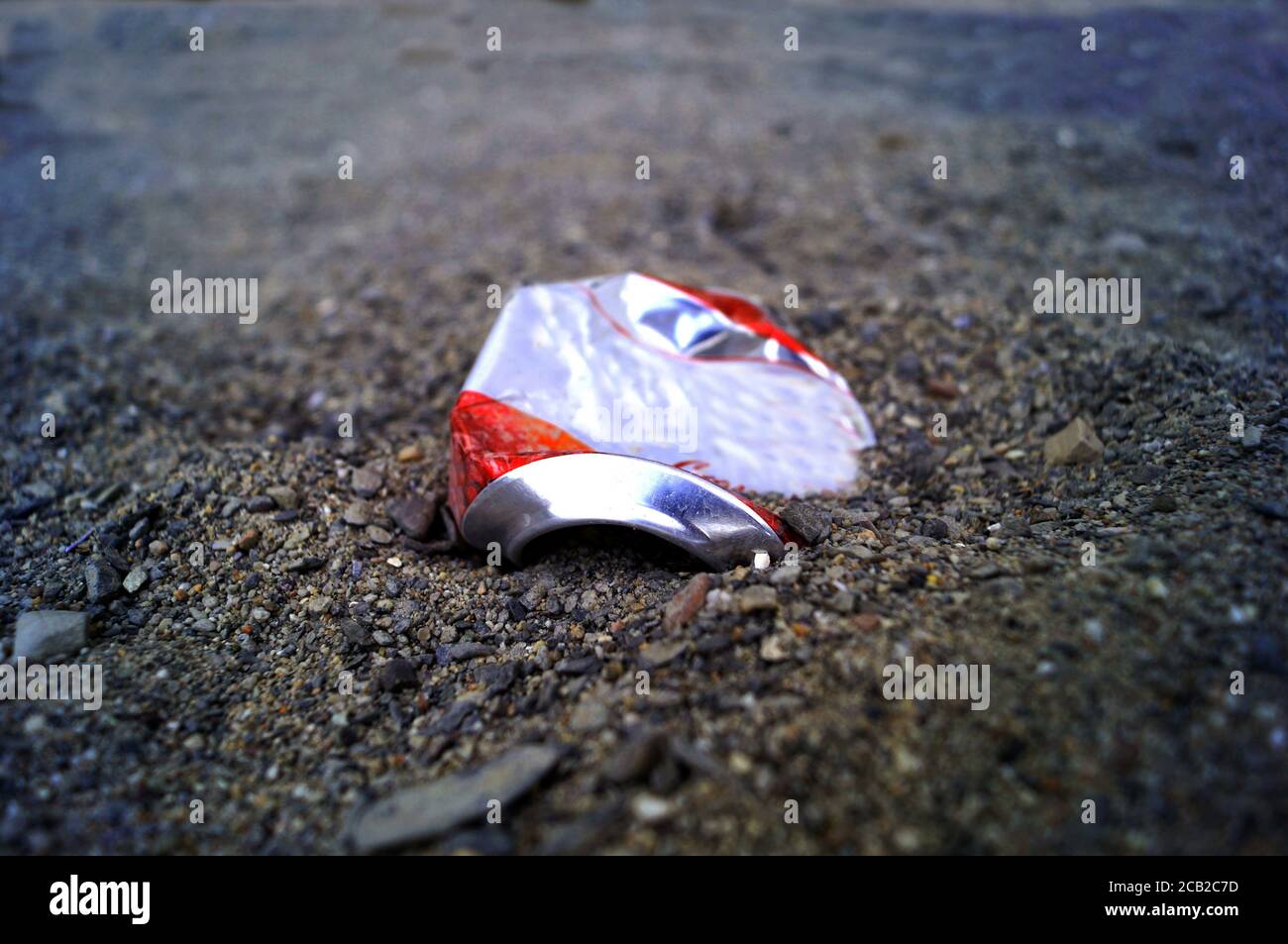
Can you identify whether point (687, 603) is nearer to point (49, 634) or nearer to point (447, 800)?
point (447, 800)

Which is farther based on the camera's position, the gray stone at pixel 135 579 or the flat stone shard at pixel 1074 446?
the flat stone shard at pixel 1074 446

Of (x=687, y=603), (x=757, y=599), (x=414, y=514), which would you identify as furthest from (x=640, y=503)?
(x=414, y=514)

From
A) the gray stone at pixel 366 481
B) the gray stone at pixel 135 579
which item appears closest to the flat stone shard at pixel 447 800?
the gray stone at pixel 135 579

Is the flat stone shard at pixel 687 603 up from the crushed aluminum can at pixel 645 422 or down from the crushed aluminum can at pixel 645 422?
down

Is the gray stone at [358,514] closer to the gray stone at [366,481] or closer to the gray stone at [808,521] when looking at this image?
the gray stone at [366,481]

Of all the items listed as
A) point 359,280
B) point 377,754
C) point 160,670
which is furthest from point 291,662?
point 359,280

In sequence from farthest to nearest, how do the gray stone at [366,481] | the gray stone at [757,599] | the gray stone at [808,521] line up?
the gray stone at [366,481]
the gray stone at [808,521]
the gray stone at [757,599]

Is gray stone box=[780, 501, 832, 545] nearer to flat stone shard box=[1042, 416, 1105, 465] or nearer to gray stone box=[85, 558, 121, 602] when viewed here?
flat stone shard box=[1042, 416, 1105, 465]
